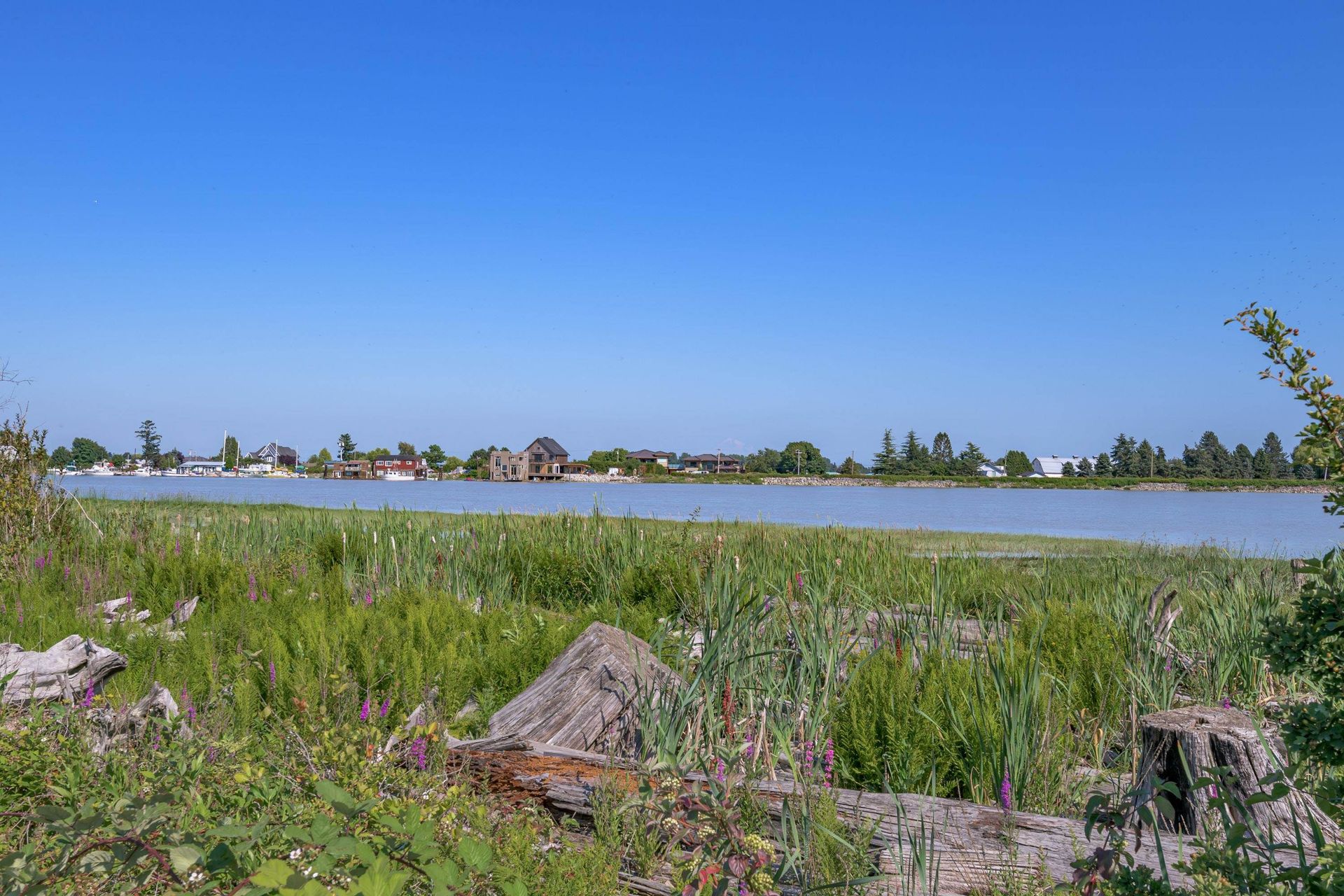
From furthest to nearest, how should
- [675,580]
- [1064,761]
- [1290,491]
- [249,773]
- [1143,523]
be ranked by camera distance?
[1290,491] < [1143,523] < [675,580] < [1064,761] < [249,773]

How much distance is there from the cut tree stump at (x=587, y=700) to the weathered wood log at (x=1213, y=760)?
2.28m

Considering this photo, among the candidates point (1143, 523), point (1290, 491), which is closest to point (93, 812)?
point (1143, 523)

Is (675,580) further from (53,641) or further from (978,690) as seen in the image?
(53,641)

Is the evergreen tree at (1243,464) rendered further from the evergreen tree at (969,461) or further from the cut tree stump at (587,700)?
the cut tree stump at (587,700)

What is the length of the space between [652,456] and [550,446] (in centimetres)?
2451

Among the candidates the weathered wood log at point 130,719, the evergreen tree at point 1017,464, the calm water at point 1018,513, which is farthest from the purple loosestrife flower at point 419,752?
the evergreen tree at point 1017,464

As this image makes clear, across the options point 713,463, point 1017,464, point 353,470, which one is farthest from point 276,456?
point 1017,464

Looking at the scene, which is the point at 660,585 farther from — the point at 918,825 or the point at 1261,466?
the point at 1261,466

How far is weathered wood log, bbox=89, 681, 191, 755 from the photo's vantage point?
386 cm

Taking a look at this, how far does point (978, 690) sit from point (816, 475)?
382ft

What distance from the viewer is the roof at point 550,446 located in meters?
126

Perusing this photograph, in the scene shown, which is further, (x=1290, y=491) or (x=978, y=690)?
(x=1290, y=491)

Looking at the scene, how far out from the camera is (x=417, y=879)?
2424 millimetres

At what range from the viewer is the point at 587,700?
4.37 m
